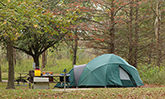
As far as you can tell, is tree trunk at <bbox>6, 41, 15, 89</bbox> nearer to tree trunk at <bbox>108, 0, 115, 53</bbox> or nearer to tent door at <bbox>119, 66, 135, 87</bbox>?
tent door at <bbox>119, 66, 135, 87</bbox>

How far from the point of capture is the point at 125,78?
15.6 m

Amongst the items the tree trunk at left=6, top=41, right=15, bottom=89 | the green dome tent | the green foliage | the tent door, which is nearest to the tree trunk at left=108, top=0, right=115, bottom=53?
the green foliage

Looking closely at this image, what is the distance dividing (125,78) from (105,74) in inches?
52.8

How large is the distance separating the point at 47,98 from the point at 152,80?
10135 mm

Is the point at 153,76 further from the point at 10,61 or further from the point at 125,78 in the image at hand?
the point at 10,61

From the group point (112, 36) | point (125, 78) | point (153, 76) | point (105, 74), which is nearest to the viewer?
point (105, 74)

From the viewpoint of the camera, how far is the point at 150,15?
74.5 feet

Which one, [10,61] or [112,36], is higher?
[112,36]

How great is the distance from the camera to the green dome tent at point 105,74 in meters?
15.1

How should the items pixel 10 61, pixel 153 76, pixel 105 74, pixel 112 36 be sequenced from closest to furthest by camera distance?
pixel 10 61 < pixel 105 74 < pixel 153 76 < pixel 112 36

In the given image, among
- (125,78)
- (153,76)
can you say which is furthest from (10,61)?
(153,76)

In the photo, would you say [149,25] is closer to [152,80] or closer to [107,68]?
[152,80]

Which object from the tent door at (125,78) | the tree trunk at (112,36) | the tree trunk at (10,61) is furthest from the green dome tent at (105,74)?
the tree trunk at (112,36)

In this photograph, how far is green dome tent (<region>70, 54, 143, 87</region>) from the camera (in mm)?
15062
